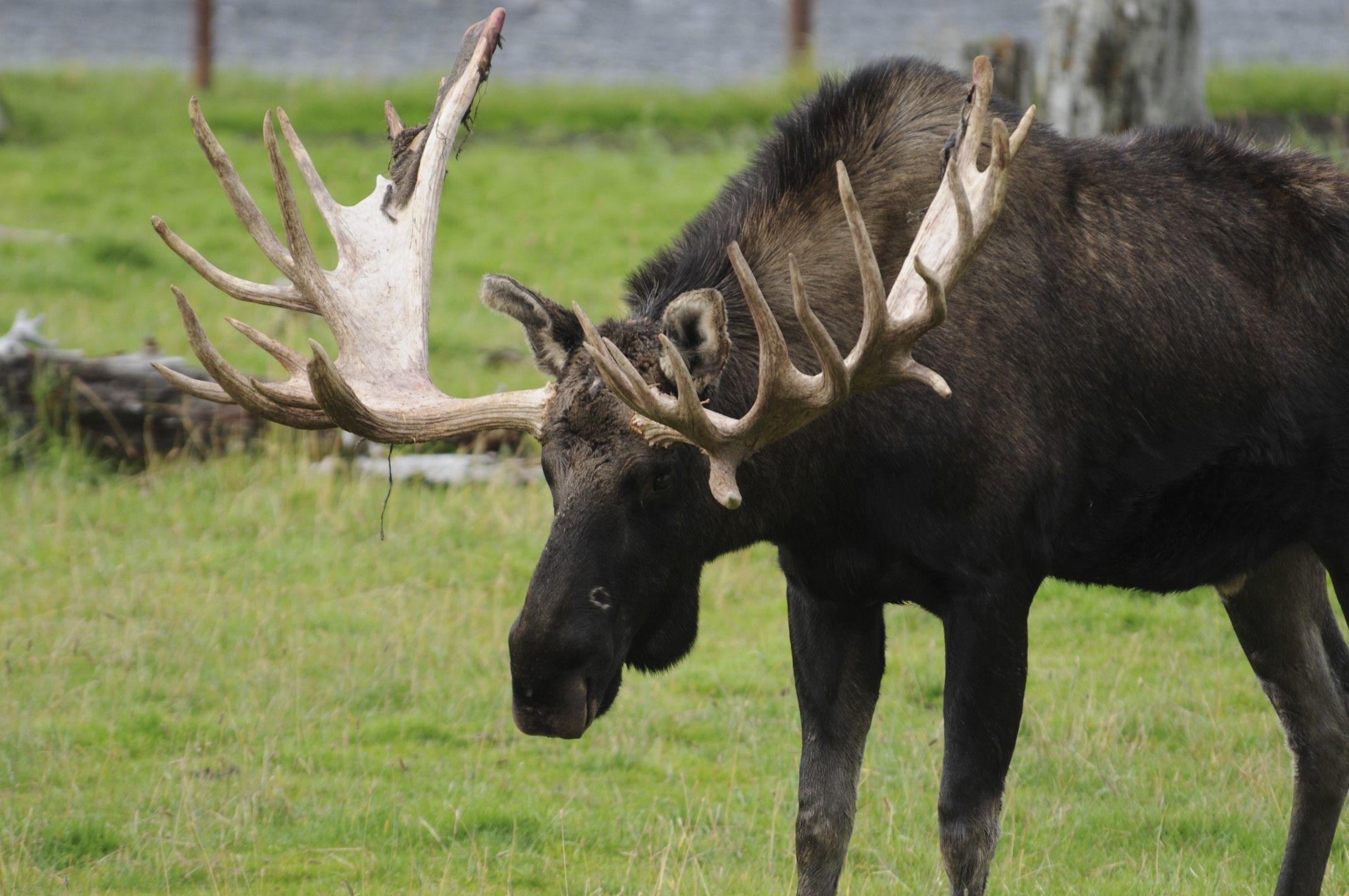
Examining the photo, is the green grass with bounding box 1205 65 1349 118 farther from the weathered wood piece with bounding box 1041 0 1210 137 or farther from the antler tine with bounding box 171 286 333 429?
the antler tine with bounding box 171 286 333 429

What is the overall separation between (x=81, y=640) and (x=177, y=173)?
8530 millimetres

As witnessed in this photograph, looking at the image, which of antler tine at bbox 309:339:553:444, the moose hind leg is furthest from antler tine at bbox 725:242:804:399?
the moose hind leg

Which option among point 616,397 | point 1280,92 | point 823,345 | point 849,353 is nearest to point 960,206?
point 823,345

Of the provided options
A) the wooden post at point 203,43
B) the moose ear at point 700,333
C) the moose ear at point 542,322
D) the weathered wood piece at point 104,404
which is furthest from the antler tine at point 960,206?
the wooden post at point 203,43

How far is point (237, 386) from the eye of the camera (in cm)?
461

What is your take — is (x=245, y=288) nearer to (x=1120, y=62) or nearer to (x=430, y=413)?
(x=430, y=413)

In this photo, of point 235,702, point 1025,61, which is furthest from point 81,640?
point 1025,61

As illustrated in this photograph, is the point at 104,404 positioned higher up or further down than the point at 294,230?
further down

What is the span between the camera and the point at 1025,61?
10.9 metres

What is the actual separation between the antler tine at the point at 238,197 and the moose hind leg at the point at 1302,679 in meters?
3.07

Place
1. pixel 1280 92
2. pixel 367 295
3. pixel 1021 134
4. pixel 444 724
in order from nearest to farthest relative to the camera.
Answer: pixel 1021 134 → pixel 367 295 → pixel 444 724 → pixel 1280 92

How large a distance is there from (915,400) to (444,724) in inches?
112

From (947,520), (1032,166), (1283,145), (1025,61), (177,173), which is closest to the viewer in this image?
(947,520)

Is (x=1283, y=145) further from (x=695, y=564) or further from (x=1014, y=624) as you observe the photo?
→ (x=695, y=564)
